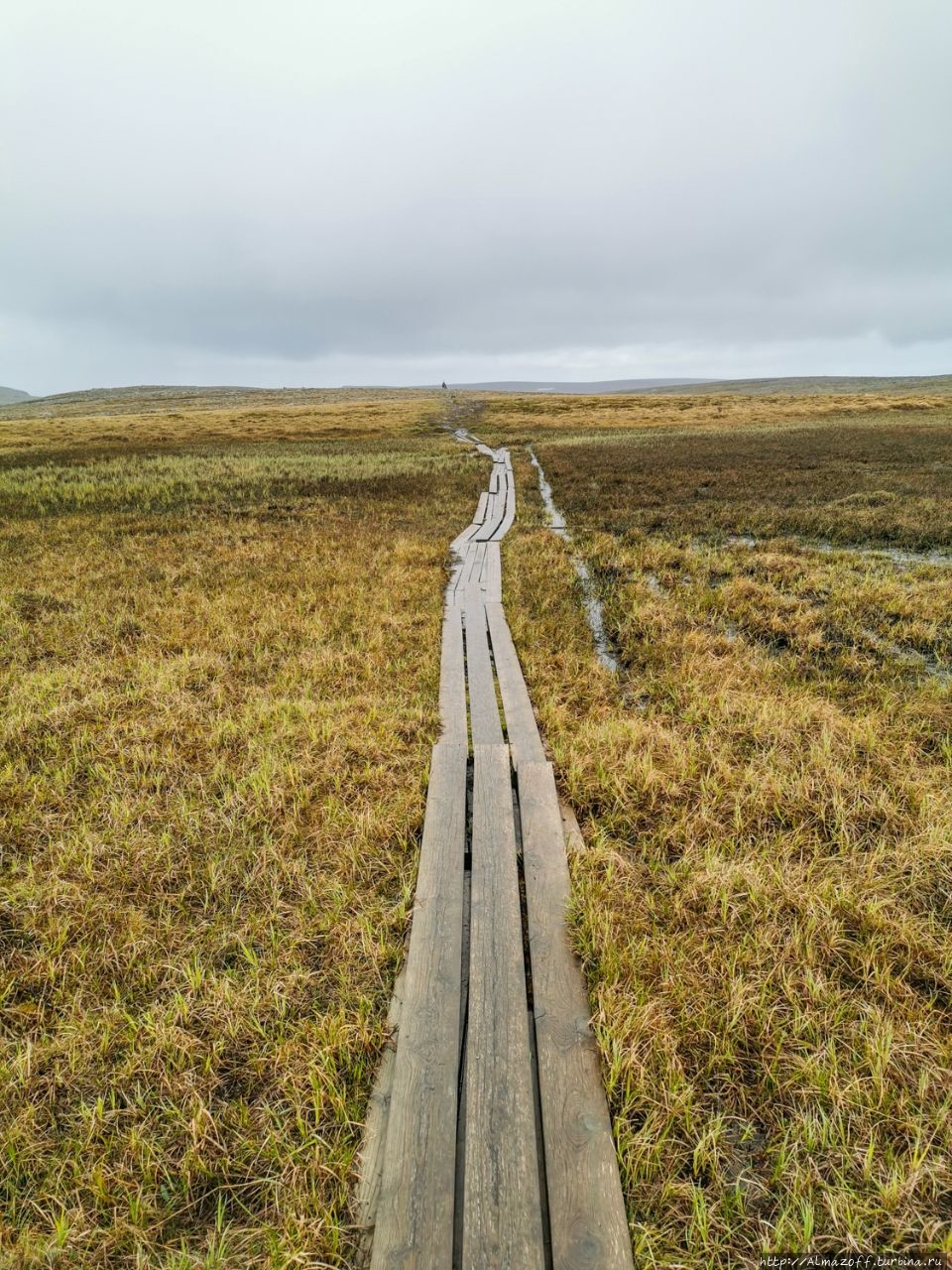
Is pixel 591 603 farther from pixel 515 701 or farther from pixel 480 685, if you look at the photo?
pixel 515 701

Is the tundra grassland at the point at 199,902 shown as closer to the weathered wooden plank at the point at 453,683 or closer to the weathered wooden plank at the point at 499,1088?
the weathered wooden plank at the point at 453,683

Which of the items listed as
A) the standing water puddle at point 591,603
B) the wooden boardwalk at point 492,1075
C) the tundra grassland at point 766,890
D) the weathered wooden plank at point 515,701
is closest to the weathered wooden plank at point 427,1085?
the wooden boardwalk at point 492,1075

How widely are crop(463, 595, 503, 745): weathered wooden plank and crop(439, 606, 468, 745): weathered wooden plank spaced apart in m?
0.11

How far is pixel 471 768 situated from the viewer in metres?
5.18

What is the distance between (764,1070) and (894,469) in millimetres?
28082

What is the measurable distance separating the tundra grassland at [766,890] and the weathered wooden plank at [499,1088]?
418 mm

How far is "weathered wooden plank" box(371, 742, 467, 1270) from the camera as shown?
2117 millimetres

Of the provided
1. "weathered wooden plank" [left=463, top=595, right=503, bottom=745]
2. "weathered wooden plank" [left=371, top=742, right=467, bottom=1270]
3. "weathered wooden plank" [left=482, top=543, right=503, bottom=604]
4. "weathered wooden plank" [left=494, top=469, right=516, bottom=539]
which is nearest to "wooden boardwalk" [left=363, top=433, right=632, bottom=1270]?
"weathered wooden plank" [left=371, top=742, right=467, bottom=1270]

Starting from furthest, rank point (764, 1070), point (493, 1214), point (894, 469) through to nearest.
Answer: point (894, 469) → point (764, 1070) → point (493, 1214)

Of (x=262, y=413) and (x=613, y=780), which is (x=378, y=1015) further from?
(x=262, y=413)

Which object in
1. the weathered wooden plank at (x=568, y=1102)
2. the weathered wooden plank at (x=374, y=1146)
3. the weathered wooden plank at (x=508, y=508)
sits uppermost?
the weathered wooden plank at (x=508, y=508)

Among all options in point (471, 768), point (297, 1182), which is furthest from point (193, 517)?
point (297, 1182)

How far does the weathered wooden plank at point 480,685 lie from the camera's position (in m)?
5.82

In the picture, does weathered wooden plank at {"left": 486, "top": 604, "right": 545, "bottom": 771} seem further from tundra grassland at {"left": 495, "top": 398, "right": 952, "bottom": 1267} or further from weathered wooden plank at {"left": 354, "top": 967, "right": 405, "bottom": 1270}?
weathered wooden plank at {"left": 354, "top": 967, "right": 405, "bottom": 1270}
